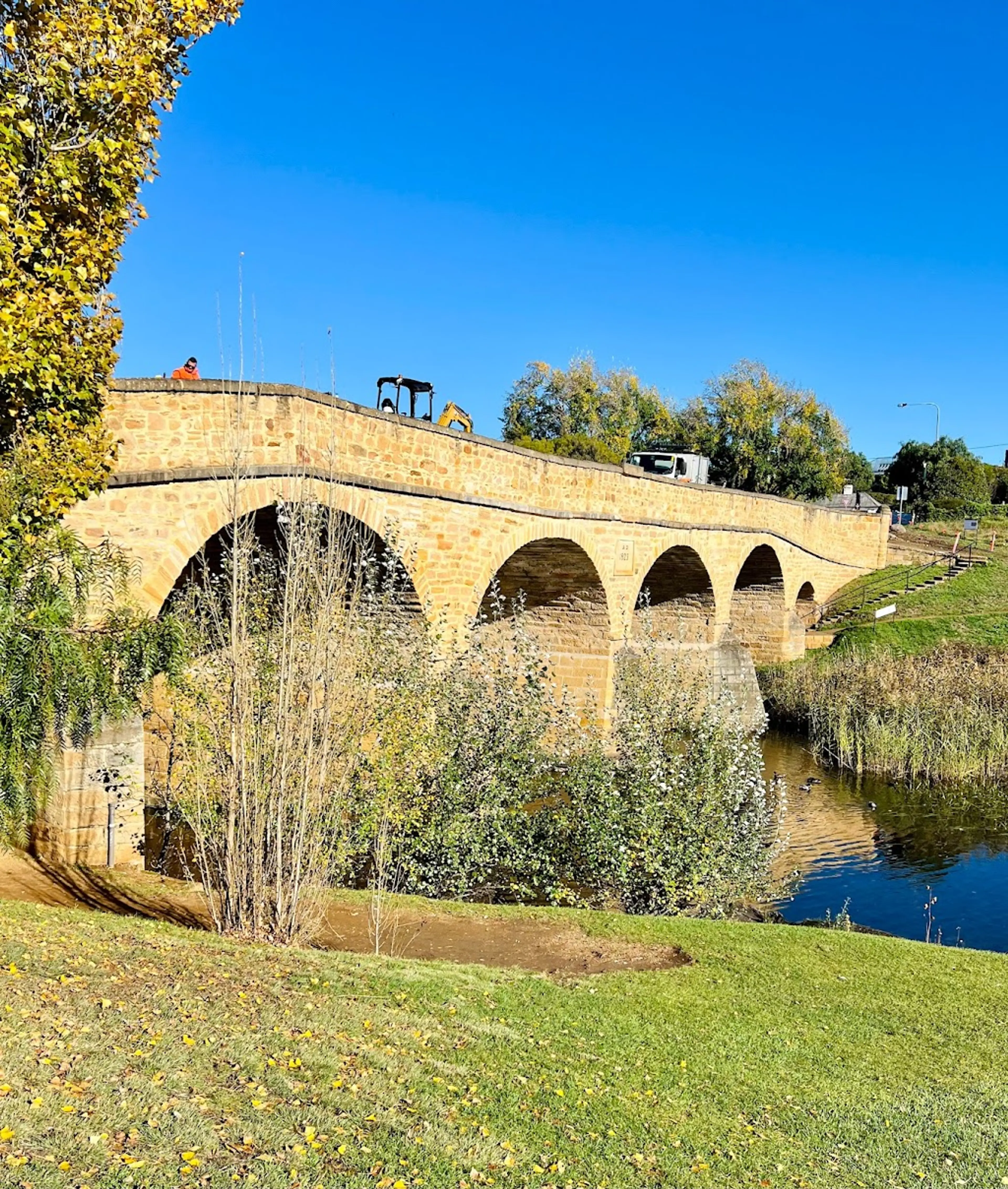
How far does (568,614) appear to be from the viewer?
59.2 ft

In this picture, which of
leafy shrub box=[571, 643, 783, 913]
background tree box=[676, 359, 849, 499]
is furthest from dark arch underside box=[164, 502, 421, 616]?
background tree box=[676, 359, 849, 499]

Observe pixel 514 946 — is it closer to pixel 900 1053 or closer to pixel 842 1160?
pixel 900 1053

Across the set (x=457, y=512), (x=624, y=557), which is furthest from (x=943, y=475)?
(x=457, y=512)

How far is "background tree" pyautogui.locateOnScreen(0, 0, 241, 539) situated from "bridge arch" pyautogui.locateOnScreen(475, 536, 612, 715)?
31.6 ft

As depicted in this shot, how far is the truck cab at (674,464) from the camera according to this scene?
3191cm

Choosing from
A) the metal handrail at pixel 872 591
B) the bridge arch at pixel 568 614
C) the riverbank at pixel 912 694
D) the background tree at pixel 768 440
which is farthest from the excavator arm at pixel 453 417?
the background tree at pixel 768 440

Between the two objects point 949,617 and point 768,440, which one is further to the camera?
point 768,440

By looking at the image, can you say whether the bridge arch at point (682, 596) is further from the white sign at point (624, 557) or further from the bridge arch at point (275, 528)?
Answer: the bridge arch at point (275, 528)

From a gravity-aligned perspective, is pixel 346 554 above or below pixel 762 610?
below

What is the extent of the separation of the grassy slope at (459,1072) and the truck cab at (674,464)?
26.0 meters

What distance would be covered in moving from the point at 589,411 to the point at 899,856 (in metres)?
35.1

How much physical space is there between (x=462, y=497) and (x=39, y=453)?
5.89 m

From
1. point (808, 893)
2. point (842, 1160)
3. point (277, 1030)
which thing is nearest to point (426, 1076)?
point (277, 1030)

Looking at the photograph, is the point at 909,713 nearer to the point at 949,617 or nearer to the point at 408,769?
the point at 949,617
